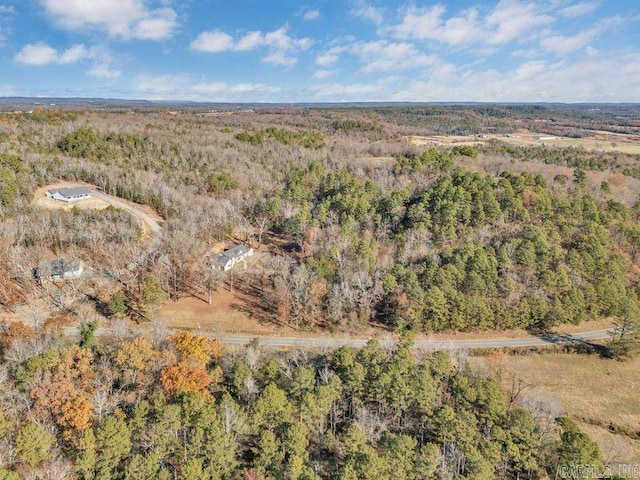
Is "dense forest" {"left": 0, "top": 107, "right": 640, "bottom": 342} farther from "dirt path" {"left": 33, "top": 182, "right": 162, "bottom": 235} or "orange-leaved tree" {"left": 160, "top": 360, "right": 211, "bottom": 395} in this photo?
"orange-leaved tree" {"left": 160, "top": 360, "right": 211, "bottom": 395}

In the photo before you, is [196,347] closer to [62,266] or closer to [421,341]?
[421,341]

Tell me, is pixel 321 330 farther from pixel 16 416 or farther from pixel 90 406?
pixel 16 416

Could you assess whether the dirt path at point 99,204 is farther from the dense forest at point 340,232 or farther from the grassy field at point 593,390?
the grassy field at point 593,390

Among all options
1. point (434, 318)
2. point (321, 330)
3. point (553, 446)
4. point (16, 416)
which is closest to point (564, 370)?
point (434, 318)

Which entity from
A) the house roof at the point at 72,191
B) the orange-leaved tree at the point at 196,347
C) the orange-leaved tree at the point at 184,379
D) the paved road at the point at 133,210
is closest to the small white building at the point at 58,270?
the paved road at the point at 133,210

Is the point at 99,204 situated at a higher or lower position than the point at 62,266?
higher

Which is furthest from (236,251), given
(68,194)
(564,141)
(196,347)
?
(564,141)

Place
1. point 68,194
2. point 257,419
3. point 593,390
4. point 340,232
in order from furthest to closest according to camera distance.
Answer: point 68,194 < point 340,232 < point 593,390 < point 257,419
